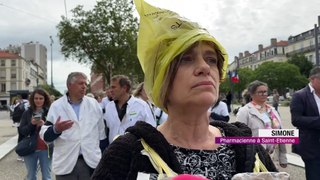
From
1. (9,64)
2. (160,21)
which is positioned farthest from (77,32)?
(9,64)

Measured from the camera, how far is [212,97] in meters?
1.42

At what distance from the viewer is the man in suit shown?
5.05 m

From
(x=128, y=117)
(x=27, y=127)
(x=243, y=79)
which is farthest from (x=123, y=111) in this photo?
(x=243, y=79)

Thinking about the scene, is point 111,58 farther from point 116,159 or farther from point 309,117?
point 116,159

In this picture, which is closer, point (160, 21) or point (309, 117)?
point (160, 21)

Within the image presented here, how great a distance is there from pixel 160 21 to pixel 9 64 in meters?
127

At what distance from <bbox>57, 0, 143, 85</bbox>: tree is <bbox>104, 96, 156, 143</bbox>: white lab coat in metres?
24.4

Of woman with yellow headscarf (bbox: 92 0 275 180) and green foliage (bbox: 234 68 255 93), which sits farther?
green foliage (bbox: 234 68 255 93)

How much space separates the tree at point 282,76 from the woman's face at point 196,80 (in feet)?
280

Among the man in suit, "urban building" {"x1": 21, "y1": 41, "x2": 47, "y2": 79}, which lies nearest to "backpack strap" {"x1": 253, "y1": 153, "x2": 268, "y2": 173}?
the man in suit

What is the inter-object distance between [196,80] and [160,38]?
21 centimetres

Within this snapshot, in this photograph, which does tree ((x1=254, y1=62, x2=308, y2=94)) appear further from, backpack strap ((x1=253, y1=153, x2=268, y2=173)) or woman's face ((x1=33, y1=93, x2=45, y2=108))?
backpack strap ((x1=253, y1=153, x2=268, y2=173))

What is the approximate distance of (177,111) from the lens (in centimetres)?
155

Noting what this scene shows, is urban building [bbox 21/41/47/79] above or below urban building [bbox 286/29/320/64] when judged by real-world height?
above
